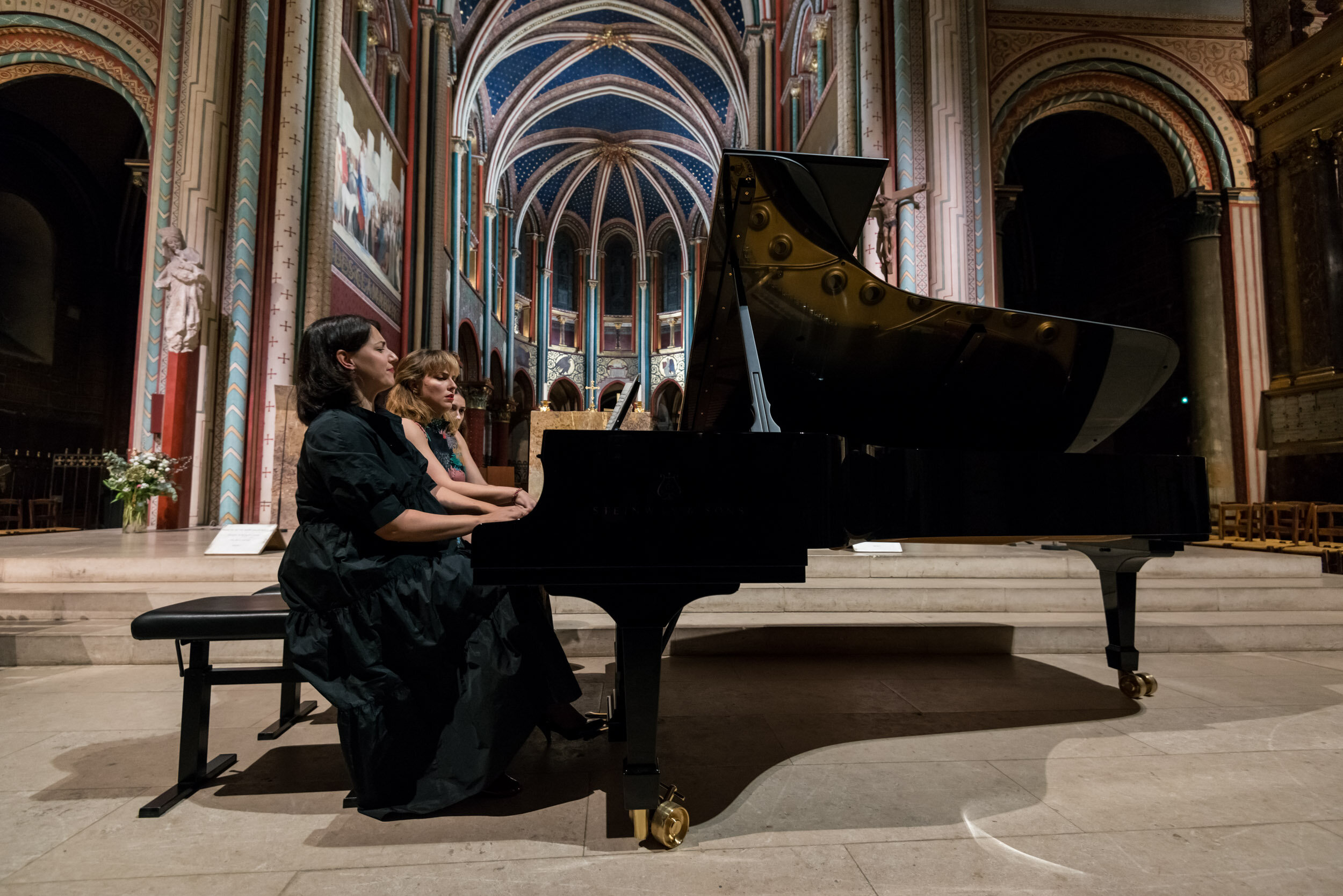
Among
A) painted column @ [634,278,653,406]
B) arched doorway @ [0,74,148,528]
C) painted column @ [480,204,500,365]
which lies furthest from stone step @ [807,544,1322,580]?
painted column @ [634,278,653,406]

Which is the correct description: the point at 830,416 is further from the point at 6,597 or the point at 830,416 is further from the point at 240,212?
the point at 240,212

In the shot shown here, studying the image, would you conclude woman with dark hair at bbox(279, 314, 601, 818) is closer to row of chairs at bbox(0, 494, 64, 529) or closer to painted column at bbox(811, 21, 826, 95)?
row of chairs at bbox(0, 494, 64, 529)

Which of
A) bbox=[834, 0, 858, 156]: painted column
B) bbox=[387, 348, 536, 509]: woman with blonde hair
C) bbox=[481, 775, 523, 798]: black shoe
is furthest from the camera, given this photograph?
bbox=[834, 0, 858, 156]: painted column

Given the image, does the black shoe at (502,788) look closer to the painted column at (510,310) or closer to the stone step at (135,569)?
the stone step at (135,569)

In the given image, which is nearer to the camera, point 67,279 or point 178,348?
point 178,348

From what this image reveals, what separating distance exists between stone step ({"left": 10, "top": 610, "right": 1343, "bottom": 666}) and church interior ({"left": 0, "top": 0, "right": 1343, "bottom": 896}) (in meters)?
0.03

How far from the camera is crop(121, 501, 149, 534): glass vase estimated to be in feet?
20.8

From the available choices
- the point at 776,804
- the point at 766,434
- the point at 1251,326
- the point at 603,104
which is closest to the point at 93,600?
the point at 776,804

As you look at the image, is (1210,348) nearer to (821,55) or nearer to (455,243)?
(821,55)

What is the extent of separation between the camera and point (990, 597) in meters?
4.00

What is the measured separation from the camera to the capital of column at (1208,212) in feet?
28.3

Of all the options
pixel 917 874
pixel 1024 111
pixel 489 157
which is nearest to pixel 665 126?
pixel 489 157

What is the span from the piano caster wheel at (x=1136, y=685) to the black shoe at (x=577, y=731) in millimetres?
2081

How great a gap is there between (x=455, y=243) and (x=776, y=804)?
1520 cm
